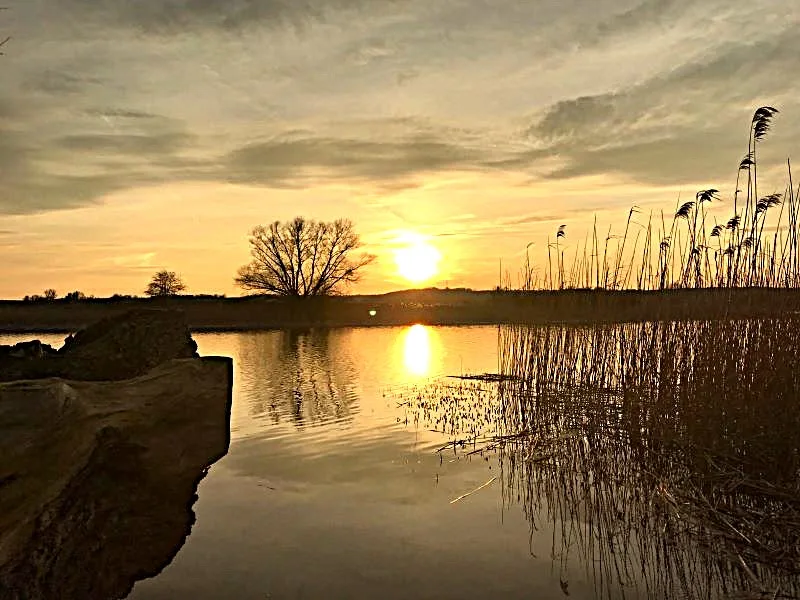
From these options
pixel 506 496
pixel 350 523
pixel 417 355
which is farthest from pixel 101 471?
pixel 417 355

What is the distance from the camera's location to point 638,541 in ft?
14.0

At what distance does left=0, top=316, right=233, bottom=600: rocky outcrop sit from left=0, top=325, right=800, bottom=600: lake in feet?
1.00

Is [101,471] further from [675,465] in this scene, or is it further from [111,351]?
[675,465]

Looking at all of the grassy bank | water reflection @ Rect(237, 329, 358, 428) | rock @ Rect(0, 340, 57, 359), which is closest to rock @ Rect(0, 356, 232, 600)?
rock @ Rect(0, 340, 57, 359)

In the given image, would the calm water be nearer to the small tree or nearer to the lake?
the lake

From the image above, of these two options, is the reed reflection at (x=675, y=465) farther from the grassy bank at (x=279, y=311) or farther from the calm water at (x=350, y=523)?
the grassy bank at (x=279, y=311)

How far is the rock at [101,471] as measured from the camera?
2.77 metres

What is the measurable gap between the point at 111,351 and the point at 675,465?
4.48 m

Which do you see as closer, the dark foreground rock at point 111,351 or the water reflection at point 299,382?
the dark foreground rock at point 111,351

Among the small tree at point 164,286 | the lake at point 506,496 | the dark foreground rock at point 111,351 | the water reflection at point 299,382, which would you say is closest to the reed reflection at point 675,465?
the lake at point 506,496

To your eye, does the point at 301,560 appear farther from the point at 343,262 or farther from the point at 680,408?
the point at 343,262

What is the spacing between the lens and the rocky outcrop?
2.77 metres

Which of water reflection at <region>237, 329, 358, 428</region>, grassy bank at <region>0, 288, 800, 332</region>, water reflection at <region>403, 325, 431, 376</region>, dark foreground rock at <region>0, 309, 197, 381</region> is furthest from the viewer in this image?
grassy bank at <region>0, 288, 800, 332</region>

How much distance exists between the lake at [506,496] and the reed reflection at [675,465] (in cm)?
2
